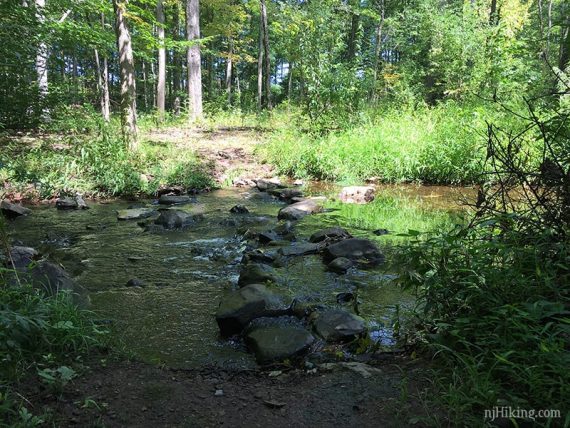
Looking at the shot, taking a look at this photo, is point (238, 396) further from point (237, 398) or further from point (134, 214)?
point (134, 214)

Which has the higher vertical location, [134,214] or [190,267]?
[134,214]

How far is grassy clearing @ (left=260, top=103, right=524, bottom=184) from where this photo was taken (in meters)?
11.0

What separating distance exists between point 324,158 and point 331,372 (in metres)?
10.2

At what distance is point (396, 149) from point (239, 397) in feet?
34.3

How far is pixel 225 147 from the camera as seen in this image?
15078mm

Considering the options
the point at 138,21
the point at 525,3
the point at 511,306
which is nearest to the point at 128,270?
the point at 511,306

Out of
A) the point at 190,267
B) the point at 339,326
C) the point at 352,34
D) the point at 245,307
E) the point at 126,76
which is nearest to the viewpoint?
the point at 339,326

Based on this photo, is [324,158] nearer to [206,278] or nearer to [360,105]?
[360,105]

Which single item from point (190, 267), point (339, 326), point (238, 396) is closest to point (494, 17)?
point (190, 267)

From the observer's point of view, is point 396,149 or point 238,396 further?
point 396,149

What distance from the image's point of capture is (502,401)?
2.15 meters

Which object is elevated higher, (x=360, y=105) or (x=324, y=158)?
(x=360, y=105)

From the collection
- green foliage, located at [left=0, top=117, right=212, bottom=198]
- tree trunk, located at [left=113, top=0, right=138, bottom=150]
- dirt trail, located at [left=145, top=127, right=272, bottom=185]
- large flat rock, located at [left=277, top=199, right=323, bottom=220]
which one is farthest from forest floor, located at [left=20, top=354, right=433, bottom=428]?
tree trunk, located at [left=113, top=0, right=138, bottom=150]

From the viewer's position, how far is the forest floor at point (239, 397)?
2416mm
